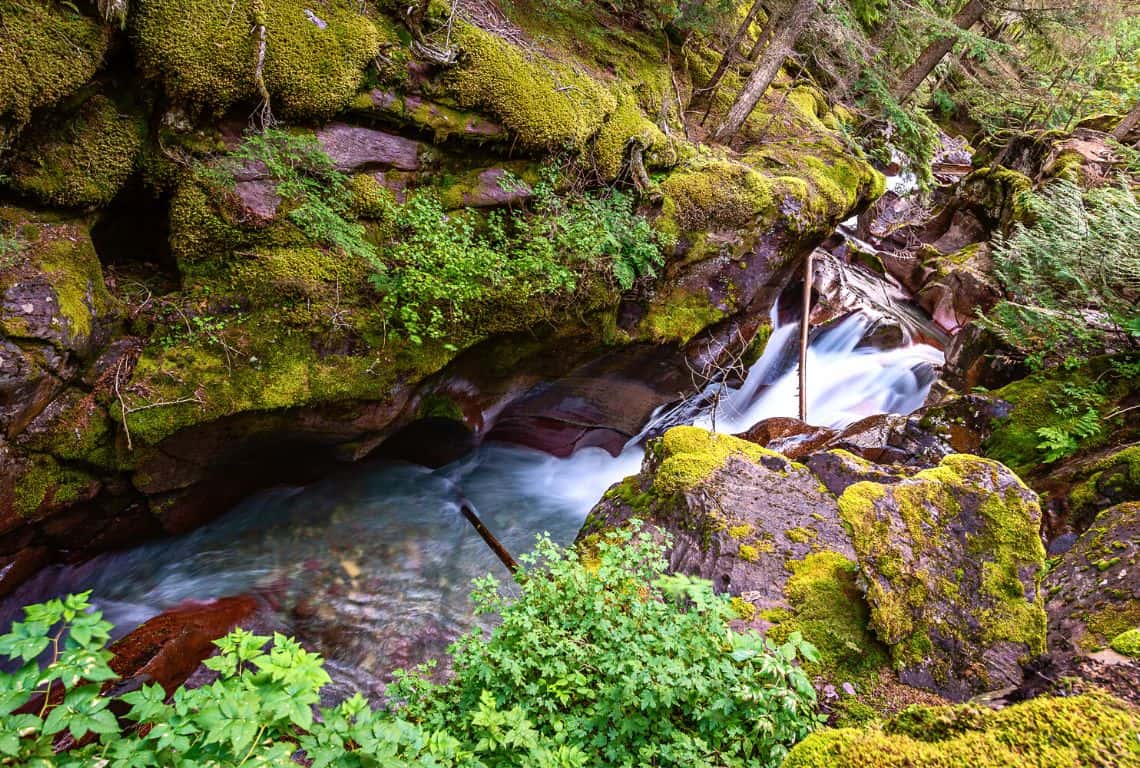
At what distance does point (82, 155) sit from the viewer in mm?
3990

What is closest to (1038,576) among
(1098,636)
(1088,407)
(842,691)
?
(1098,636)

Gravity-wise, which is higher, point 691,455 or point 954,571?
point 954,571

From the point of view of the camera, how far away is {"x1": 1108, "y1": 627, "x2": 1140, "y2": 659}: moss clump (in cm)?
205

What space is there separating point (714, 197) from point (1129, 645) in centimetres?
613

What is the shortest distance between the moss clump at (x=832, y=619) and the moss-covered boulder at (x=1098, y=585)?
1.06m

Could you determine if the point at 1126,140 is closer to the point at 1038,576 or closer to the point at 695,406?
the point at 695,406

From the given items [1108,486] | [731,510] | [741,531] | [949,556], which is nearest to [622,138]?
[731,510]

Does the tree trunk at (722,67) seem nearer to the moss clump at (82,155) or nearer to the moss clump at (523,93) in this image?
the moss clump at (523,93)

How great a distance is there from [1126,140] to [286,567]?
21880 millimetres

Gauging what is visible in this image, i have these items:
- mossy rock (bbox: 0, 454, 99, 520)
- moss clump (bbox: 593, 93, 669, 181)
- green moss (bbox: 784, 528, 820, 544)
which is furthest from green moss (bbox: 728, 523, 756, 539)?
mossy rock (bbox: 0, 454, 99, 520)

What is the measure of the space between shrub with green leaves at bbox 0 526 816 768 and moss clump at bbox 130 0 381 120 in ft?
14.0

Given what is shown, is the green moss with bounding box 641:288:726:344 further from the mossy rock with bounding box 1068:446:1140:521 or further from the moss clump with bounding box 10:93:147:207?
the moss clump with bounding box 10:93:147:207

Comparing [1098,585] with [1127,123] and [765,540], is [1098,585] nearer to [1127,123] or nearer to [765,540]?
[765,540]

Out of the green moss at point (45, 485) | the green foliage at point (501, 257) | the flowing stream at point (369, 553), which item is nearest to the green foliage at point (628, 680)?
the flowing stream at point (369, 553)
